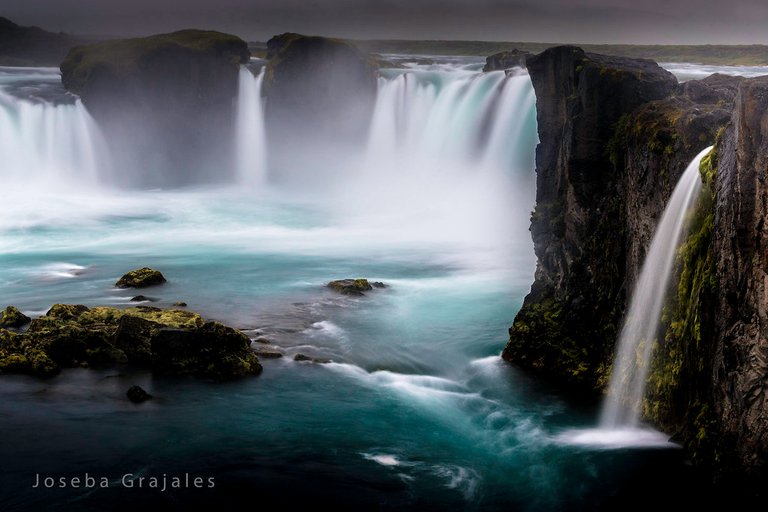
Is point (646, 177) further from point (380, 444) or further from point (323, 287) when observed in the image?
point (323, 287)

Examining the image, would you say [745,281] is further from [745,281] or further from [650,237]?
[650,237]

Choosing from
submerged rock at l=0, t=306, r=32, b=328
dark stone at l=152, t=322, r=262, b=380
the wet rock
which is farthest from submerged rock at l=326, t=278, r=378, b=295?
submerged rock at l=0, t=306, r=32, b=328

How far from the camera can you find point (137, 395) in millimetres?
16578

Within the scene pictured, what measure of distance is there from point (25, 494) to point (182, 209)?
3272cm

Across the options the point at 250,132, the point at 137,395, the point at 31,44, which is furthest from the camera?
the point at 31,44

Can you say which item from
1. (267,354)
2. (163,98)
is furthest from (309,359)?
(163,98)

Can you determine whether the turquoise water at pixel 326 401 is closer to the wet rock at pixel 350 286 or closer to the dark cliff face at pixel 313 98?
the wet rock at pixel 350 286

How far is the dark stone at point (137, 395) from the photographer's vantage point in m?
16.5

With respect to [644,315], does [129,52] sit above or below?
above

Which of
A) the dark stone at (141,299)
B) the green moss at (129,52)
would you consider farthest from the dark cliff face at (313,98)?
the dark stone at (141,299)

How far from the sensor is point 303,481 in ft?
44.1

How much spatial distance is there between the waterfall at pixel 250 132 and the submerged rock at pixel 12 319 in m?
31.1

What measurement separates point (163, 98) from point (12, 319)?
32.2 metres

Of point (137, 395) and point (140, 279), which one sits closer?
point (137, 395)
